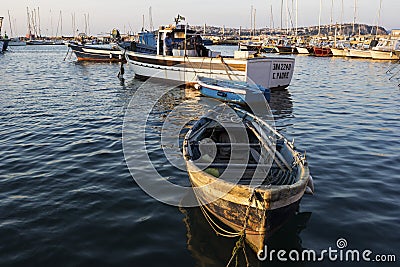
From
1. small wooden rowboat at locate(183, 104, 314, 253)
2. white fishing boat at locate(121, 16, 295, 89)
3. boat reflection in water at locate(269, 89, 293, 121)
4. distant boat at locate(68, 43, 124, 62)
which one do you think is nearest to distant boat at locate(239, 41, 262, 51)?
white fishing boat at locate(121, 16, 295, 89)

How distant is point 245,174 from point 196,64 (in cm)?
1628

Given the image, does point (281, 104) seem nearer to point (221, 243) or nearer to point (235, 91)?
point (235, 91)

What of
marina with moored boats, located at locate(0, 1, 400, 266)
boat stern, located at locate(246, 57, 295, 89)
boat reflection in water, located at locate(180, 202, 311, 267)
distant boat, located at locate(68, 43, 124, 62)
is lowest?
boat reflection in water, located at locate(180, 202, 311, 267)

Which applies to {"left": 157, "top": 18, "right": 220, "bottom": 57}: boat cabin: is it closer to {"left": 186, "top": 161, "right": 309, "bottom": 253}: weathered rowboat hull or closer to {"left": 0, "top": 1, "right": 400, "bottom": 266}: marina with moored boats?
{"left": 0, "top": 1, "right": 400, "bottom": 266}: marina with moored boats

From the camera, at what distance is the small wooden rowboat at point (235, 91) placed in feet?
57.7

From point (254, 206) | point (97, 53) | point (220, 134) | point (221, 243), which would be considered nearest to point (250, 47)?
point (97, 53)

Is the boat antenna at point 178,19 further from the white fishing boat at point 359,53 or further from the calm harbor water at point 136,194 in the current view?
the white fishing boat at point 359,53

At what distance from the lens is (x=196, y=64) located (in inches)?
876

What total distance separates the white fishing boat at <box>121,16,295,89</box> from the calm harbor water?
14.3 ft

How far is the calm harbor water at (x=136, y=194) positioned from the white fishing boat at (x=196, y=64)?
172 inches

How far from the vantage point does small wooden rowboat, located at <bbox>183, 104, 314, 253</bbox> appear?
5086mm

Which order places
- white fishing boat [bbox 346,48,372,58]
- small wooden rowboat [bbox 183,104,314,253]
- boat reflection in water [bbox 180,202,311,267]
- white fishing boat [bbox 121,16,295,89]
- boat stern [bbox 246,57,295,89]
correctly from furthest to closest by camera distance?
white fishing boat [bbox 346,48,372,58] < white fishing boat [bbox 121,16,295,89] < boat stern [bbox 246,57,295,89] < boat reflection in water [bbox 180,202,311,267] < small wooden rowboat [bbox 183,104,314,253]

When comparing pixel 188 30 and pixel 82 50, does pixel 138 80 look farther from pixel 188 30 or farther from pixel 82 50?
pixel 82 50

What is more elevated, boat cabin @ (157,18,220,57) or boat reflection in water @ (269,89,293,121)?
boat cabin @ (157,18,220,57)
